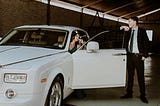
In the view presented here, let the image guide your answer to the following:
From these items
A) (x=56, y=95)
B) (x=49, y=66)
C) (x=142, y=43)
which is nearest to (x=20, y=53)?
(x=49, y=66)

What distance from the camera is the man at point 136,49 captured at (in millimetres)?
6578

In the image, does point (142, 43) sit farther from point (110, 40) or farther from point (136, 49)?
point (110, 40)

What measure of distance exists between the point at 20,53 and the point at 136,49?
2655 mm

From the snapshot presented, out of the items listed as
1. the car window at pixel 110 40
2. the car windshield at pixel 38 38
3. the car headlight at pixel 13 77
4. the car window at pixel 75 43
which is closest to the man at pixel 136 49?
the car window at pixel 110 40

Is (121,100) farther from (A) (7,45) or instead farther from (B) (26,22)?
(B) (26,22)

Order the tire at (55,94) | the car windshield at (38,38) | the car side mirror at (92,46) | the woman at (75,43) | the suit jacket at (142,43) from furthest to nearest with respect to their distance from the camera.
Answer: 1. the suit jacket at (142,43)
2. the woman at (75,43)
3. the car windshield at (38,38)
4. the car side mirror at (92,46)
5. the tire at (55,94)

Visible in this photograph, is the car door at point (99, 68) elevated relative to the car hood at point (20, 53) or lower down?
lower down

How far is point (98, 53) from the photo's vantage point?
6.09 m

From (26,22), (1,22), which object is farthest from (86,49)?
(26,22)

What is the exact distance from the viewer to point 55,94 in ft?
17.1

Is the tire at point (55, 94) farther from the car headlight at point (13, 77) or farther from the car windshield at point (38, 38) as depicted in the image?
the car windshield at point (38, 38)

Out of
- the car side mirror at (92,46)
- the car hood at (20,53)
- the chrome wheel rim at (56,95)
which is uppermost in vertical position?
the car side mirror at (92,46)

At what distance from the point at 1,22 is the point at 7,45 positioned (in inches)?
287

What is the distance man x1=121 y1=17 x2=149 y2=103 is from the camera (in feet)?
21.6
